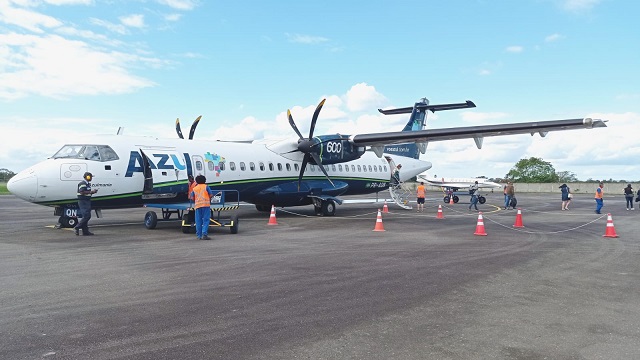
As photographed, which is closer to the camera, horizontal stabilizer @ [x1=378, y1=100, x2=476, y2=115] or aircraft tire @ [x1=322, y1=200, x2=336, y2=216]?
aircraft tire @ [x1=322, y1=200, x2=336, y2=216]

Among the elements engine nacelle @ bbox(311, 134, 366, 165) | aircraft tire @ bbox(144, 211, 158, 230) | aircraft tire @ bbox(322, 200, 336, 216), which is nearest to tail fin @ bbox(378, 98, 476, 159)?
engine nacelle @ bbox(311, 134, 366, 165)

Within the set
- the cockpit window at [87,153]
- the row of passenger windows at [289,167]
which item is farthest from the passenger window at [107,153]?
the row of passenger windows at [289,167]

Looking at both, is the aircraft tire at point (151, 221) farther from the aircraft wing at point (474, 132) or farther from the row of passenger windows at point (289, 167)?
the aircraft wing at point (474, 132)

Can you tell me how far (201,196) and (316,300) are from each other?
23.9 ft

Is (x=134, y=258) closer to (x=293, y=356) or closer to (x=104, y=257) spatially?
(x=104, y=257)

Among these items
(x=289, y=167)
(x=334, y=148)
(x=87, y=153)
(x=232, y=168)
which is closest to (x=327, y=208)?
(x=289, y=167)

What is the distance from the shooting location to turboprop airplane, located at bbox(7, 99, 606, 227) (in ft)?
46.8

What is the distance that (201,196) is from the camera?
42.2 feet

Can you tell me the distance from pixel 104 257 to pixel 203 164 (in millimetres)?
8152

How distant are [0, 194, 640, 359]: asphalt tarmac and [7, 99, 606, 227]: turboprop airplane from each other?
253 cm

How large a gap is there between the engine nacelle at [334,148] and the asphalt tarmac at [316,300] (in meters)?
9.22

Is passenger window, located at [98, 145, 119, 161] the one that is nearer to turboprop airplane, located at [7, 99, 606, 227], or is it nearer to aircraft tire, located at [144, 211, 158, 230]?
turboprop airplane, located at [7, 99, 606, 227]

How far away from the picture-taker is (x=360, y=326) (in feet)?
17.4

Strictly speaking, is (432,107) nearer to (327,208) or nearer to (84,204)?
(327,208)
